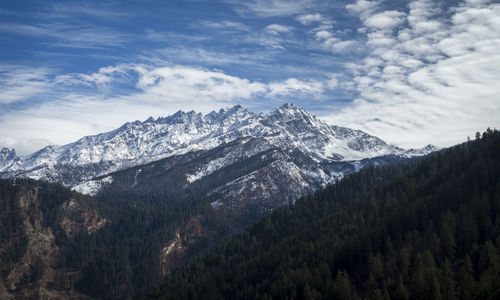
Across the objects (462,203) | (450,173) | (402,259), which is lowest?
(402,259)

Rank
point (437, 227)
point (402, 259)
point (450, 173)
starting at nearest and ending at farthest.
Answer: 1. point (402, 259)
2. point (437, 227)
3. point (450, 173)

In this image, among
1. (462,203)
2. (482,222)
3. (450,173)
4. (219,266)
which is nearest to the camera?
(482,222)

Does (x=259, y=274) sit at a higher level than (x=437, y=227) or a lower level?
lower

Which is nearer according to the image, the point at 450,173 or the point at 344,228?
the point at 344,228

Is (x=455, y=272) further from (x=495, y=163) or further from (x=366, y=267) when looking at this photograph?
(x=495, y=163)

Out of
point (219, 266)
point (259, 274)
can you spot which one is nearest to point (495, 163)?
point (259, 274)

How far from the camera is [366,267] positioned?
129 metres

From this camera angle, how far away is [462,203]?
481ft

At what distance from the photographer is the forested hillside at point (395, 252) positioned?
334ft

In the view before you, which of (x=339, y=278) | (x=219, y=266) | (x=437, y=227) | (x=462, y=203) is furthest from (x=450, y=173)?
(x=219, y=266)

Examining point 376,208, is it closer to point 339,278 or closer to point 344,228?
point 344,228

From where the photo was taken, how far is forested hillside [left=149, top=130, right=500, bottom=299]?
101812 mm

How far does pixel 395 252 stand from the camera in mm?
126500

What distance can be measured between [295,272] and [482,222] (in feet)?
229
